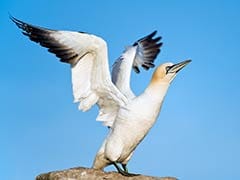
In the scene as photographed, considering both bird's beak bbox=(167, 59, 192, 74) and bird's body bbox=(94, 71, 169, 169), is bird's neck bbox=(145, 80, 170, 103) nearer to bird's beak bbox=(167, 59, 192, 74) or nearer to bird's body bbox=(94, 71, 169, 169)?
bird's body bbox=(94, 71, 169, 169)

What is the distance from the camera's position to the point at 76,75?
1259cm

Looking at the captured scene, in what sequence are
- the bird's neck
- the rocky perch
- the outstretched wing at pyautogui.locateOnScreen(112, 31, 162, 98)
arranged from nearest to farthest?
the rocky perch < the bird's neck < the outstretched wing at pyautogui.locateOnScreen(112, 31, 162, 98)

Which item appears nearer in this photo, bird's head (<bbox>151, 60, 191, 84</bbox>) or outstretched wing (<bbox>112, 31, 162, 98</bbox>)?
bird's head (<bbox>151, 60, 191, 84</bbox>)

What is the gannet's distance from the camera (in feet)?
38.5

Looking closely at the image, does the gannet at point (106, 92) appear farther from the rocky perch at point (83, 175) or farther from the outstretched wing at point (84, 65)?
the rocky perch at point (83, 175)

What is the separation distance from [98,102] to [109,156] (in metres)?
1.32

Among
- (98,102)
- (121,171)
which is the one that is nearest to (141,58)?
(98,102)

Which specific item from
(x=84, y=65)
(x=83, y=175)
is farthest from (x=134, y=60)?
(x=83, y=175)

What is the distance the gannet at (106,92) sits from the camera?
38.5 feet

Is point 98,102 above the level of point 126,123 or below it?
above

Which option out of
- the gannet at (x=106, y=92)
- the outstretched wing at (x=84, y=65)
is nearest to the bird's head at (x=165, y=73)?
the gannet at (x=106, y=92)

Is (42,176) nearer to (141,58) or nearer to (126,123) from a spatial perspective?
(126,123)

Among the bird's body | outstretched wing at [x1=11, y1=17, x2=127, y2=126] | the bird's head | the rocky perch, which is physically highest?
outstretched wing at [x1=11, y1=17, x2=127, y2=126]

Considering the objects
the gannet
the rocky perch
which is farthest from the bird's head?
the rocky perch
